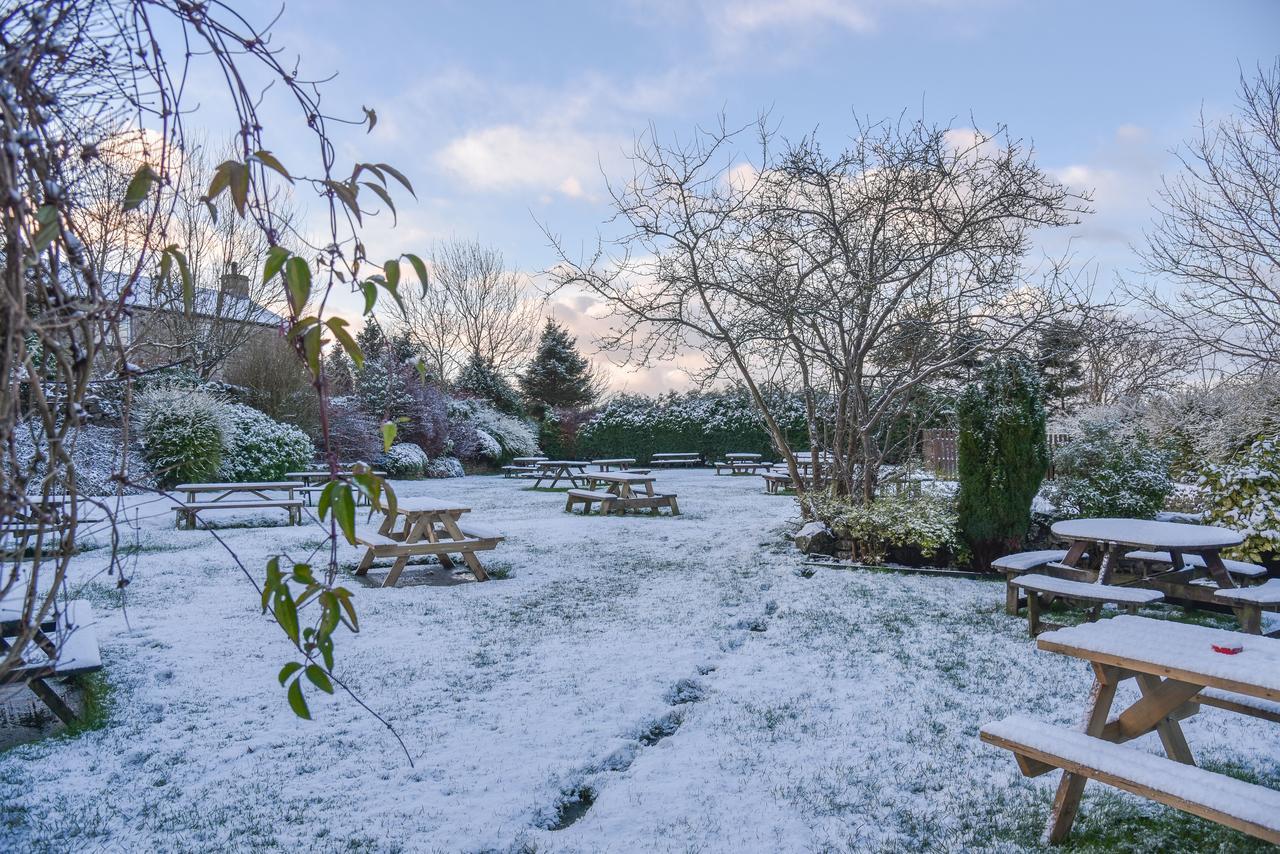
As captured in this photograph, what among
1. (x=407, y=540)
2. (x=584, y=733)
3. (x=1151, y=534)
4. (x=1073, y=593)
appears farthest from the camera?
(x=407, y=540)

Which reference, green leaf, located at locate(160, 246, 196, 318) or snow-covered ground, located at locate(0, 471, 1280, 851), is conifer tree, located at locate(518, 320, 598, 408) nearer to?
snow-covered ground, located at locate(0, 471, 1280, 851)

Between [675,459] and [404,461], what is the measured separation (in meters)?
9.32

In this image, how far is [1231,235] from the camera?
378 inches

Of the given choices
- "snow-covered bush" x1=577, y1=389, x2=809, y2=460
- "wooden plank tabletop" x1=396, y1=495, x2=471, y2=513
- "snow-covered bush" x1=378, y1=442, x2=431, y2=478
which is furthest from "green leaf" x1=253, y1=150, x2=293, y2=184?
"snow-covered bush" x1=577, y1=389, x2=809, y2=460

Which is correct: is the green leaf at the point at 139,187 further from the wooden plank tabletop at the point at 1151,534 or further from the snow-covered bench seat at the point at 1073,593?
the wooden plank tabletop at the point at 1151,534

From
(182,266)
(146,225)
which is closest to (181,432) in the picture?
(146,225)

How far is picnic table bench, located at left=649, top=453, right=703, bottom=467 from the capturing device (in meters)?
25.4

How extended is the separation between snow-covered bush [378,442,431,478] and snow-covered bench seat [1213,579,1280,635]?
17189 mm

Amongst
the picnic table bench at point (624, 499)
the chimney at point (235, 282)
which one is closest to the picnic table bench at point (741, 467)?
the picnic table bench at point (624, 499)

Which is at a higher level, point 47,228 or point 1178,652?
point 47,228

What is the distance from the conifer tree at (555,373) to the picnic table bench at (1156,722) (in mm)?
30700

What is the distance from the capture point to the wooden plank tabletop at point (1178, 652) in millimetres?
2293

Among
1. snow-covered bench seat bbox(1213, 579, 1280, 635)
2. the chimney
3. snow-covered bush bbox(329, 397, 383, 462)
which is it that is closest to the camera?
the chimney

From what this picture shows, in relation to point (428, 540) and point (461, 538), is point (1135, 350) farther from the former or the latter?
point (428, 540)
